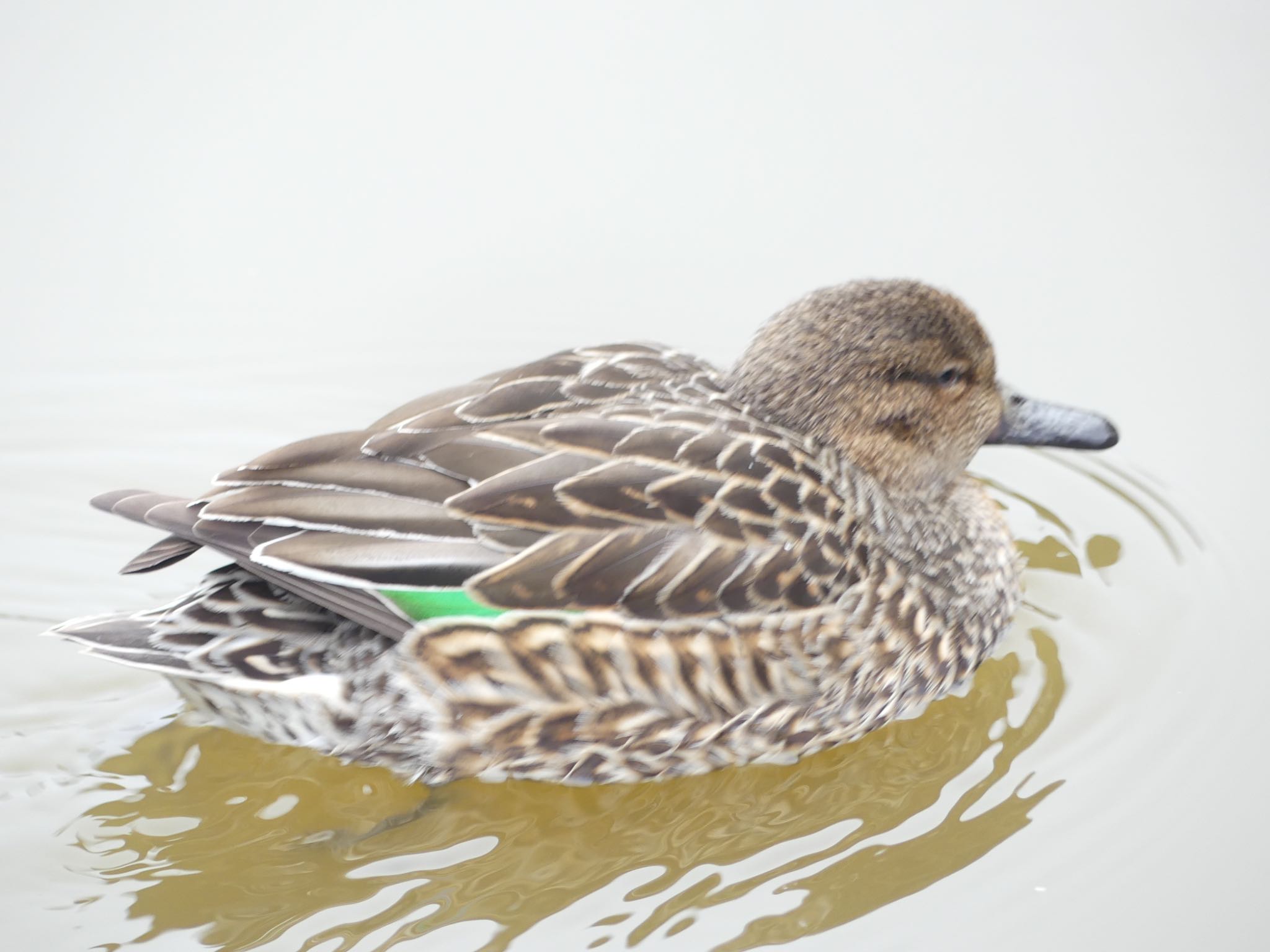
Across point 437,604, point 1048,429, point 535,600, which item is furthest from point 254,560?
point 1048,429

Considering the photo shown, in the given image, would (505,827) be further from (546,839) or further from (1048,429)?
(1048,429)

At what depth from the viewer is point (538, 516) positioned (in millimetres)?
4812

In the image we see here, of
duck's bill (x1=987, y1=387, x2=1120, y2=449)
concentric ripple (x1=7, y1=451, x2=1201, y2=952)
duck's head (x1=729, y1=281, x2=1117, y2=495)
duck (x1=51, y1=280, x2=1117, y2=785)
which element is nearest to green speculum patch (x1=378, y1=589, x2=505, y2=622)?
duck (x1=51, y1=280, x2=1117, y2=785)

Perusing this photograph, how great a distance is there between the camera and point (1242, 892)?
496 cm

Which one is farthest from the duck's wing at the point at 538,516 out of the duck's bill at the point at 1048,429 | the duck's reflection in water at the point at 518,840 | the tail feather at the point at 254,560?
the duck's bill at the point at 1048,429

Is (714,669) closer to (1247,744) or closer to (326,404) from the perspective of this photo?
(1247,744)

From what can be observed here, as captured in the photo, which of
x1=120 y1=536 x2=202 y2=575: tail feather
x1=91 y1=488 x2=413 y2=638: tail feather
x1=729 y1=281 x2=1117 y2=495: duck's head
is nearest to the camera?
x1=91 y1=488 x2=413 y2=638: tail feather

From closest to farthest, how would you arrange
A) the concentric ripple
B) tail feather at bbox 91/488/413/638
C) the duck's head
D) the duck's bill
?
1. the concentric ripple
2. tail feather at bbox 91/488/413/638
3. the duck's head
4. the duck's bill

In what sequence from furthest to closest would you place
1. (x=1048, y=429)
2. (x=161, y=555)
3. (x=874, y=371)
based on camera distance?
(x=1048, y=429) < (x=874, y=371) < (x=161, y=555)

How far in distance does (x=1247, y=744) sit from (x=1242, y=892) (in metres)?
0.70

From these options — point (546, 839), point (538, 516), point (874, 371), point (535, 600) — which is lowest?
point (546, 839)

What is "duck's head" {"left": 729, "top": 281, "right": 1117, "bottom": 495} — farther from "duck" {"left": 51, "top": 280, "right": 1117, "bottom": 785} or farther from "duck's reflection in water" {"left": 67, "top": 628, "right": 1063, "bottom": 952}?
"duck's reflection in water" {"left": 67, "top": 628, "right": 1063, "bottom": 952}

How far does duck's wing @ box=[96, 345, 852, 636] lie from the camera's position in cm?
476

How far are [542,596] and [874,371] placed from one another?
5.18ft
